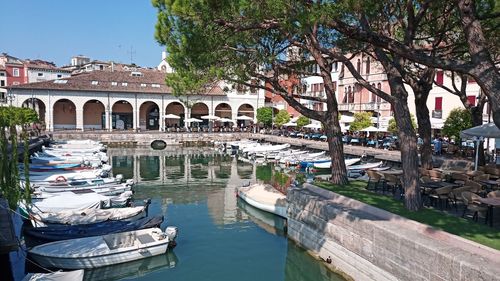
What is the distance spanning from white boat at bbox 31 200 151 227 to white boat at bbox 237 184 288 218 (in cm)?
471

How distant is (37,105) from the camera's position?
50375mm

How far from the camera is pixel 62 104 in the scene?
52.3m

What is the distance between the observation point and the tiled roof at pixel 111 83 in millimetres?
49250

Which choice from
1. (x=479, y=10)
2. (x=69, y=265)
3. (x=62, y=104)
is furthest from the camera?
(x=62, y=104)

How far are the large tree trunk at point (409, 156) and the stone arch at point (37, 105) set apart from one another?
1776 inches

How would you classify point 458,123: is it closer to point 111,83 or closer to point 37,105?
point 111,83

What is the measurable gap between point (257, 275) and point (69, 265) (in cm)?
493

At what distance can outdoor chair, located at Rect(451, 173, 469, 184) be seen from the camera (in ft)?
45.8

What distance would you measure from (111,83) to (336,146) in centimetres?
4342

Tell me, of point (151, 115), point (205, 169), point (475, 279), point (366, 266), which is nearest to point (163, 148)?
point (151, 115)

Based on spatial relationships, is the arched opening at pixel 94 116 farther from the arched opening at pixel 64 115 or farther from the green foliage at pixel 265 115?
the green foliage at pixel 265 115

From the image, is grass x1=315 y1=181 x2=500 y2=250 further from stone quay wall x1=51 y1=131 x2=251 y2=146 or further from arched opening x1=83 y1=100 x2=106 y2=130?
arched opening x1=83 y1=100 x2=106 y2=130

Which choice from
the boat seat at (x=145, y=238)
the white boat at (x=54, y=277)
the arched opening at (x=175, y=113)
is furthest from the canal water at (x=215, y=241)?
the arched opening at (x=175, y=113)

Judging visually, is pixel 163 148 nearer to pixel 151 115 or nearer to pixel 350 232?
pixel 151 115
